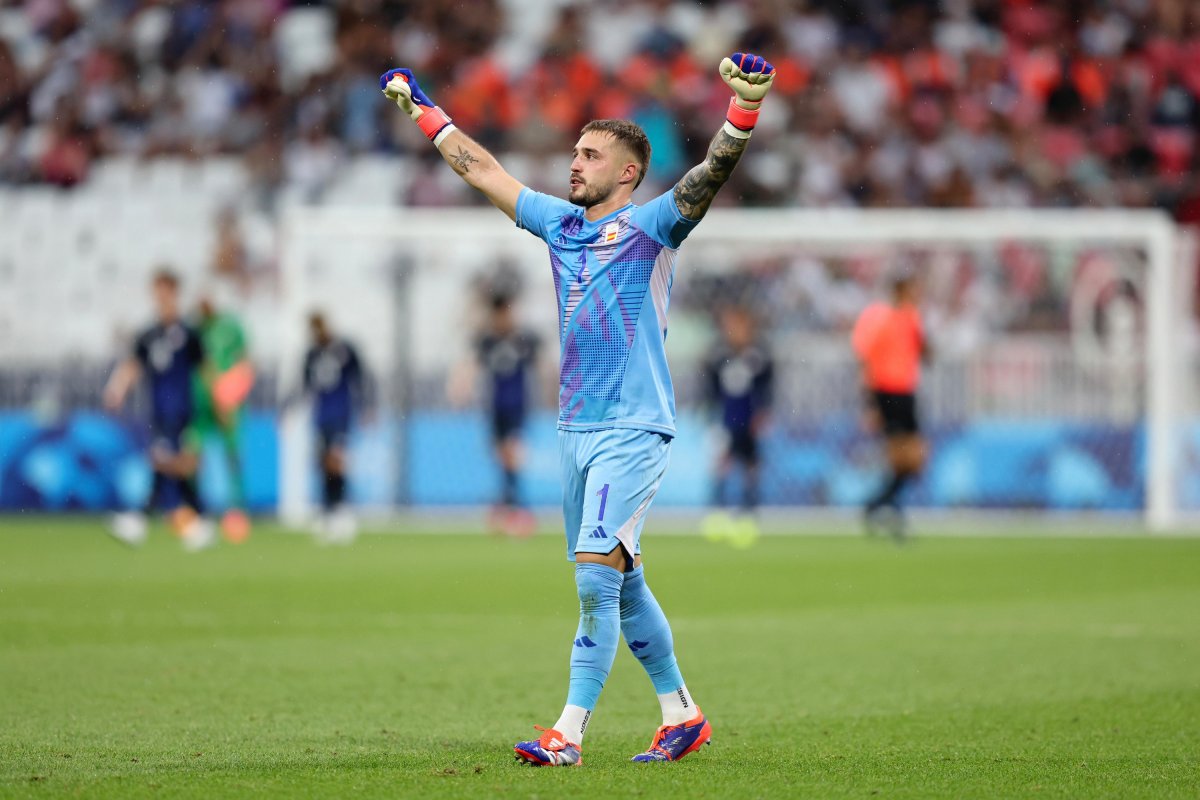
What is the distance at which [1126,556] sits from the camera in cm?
1617

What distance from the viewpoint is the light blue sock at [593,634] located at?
5.88m

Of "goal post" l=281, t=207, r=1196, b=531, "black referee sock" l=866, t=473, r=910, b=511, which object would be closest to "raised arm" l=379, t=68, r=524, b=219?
"black referee sock" l=866, t=473, r=910, b=511

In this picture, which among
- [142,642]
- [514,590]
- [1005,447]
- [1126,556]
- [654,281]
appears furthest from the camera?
[1005,447]

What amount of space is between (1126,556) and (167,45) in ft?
47.1

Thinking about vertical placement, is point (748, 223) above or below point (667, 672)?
above

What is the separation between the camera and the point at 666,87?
23.8m

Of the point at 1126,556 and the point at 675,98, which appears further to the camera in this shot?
the point at 675,98

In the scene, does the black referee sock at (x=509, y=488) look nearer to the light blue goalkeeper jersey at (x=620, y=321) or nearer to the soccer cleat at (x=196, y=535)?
the soccer cleat at (x=196, y=535)

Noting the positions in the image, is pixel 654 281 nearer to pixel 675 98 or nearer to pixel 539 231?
pixel 539 231

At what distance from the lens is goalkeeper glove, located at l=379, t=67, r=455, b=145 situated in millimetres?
6711

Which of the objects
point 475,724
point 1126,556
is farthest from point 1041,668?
point 1126,556

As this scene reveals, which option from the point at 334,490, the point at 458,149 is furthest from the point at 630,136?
the point at 334,490

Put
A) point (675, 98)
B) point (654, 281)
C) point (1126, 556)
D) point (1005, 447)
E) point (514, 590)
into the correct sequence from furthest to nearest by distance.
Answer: point (675, 98) < point (1005, 447) < point (1126, 556) < point (514, 590) < point (654, 281)

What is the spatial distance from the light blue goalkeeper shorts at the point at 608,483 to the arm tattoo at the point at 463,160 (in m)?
1.05
